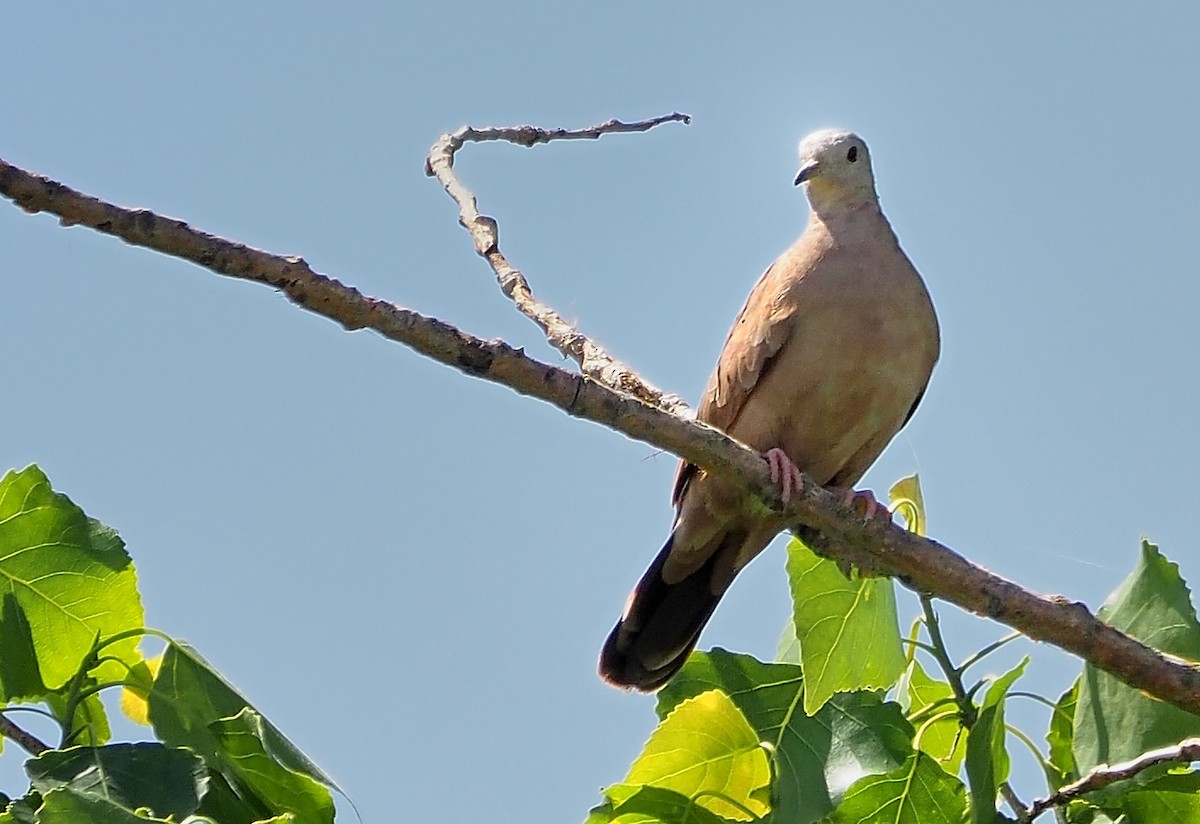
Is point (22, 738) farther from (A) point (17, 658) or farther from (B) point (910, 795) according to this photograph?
(B) point (910, 795)

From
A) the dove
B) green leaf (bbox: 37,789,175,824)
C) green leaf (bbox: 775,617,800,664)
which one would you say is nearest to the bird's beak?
the dove

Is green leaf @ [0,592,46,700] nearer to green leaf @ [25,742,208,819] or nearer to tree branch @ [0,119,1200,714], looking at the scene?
green leaf @ [25,742,208,819]

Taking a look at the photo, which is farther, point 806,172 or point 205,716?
point 806,172

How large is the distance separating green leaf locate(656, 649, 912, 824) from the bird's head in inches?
93.3

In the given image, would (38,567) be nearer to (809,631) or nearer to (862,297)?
(809,631)

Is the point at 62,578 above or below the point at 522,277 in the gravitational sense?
below

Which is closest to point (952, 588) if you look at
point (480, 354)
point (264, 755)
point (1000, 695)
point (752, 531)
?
point (1000, 695)

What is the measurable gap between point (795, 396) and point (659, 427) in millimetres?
1926

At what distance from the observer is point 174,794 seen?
2.22 metres

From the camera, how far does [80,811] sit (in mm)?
2049

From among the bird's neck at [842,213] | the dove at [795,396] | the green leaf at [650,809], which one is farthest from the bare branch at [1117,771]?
the bird's neck at [842,213]

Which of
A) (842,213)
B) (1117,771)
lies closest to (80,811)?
(1117,771)

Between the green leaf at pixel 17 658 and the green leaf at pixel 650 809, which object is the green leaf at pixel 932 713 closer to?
the green leaf at pixel 650 809

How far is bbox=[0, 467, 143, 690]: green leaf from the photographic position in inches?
105
